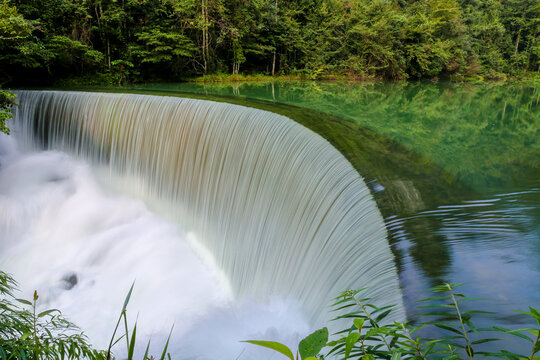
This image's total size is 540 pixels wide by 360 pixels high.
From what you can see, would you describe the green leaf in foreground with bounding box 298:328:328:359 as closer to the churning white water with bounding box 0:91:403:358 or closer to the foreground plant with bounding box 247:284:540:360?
the foreground plant with bounding box 247:284:540:360

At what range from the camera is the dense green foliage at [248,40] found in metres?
12.1

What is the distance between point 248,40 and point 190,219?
13854 mm

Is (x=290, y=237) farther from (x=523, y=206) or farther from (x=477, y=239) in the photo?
(x=523, y=206)

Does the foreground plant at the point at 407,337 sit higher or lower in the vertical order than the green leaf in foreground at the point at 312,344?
lower

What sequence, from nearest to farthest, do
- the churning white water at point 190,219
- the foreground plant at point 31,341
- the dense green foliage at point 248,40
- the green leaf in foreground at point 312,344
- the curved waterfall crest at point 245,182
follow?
the green leaf in foreground at point 312,344 < the foreground plant at point 31,341 < the curved waterfall crest at point 245,182 < the churning white water at point 190,219 < the dense green foliage at point 248,40

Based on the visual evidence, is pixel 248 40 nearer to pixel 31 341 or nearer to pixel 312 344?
pixel 31 341

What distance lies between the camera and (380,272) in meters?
2.43

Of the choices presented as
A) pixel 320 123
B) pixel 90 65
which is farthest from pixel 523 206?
pixel 90 65

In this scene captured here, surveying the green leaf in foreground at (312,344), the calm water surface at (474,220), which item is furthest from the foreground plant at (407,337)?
the calm water surface at (474,220)

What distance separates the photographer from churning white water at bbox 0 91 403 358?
3.62 m

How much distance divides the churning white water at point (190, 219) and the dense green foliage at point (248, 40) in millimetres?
2863

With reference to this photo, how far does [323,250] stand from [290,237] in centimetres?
73

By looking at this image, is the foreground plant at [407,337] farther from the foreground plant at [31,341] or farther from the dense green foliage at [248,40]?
the dense green foliage at [248,40]

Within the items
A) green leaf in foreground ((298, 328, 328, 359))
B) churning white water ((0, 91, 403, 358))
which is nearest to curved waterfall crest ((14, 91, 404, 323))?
churning white water ((0, 91, 403, 358))
